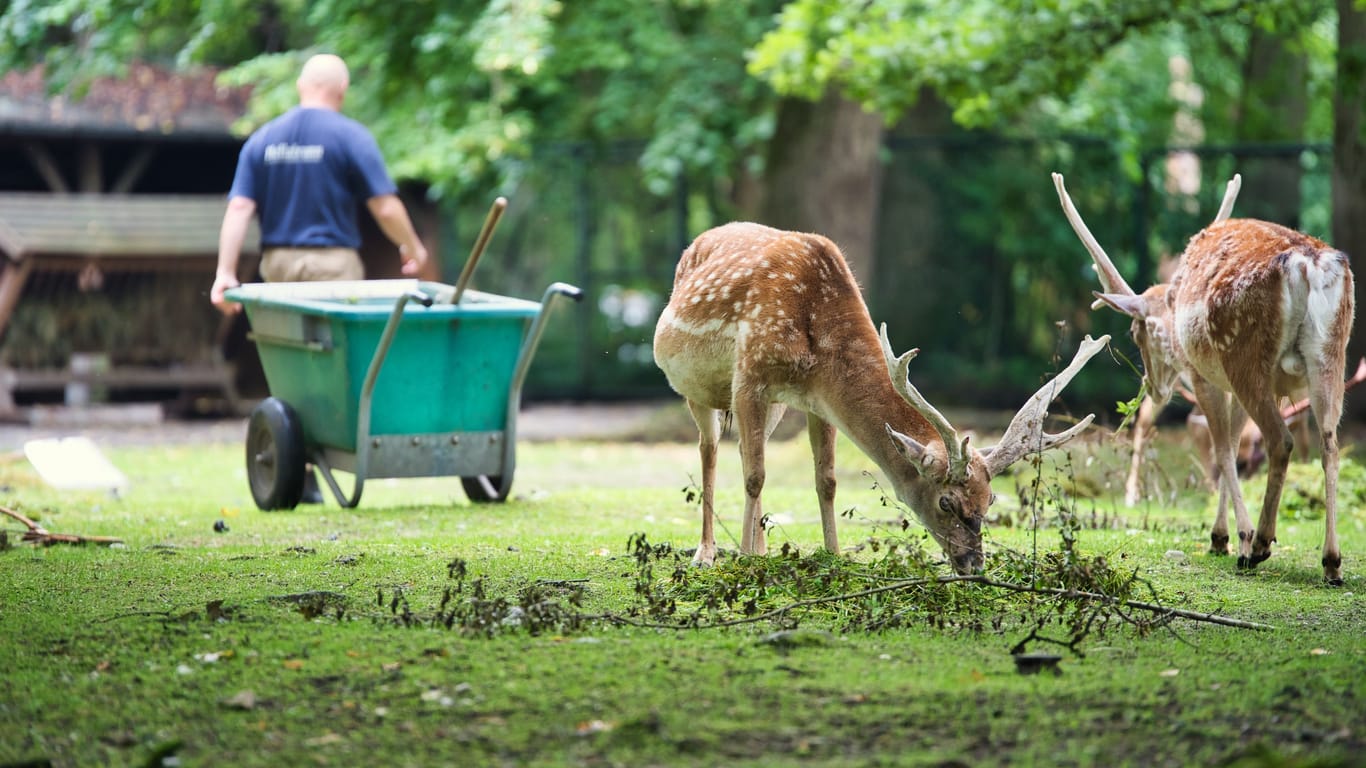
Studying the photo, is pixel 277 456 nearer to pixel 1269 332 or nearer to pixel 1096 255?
pixel 1096 255

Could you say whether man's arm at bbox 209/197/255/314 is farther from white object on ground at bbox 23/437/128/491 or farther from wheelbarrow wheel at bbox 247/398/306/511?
white object on ground at bbox 23/437/128/491

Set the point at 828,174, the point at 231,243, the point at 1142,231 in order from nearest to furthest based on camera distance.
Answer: the point at 231,243 < the point at 828,174 < the point at 1142,231

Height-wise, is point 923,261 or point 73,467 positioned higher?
point 923,261

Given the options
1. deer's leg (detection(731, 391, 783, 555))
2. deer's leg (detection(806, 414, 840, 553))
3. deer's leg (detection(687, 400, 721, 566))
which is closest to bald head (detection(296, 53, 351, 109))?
deer's leg (detection(687, 400, 721, 566))

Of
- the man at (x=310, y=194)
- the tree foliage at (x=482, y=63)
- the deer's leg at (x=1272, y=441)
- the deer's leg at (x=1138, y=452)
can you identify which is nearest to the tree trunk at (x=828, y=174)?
the tree foliage at (x=482, y=63)

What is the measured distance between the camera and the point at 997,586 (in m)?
6.05

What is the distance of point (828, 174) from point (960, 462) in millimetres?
9720

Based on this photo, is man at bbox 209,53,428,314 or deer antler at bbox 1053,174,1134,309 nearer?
deer antler at bbox 1053,174,1134,309

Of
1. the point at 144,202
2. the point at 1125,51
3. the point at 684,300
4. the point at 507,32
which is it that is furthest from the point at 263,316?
the point at 1125,51

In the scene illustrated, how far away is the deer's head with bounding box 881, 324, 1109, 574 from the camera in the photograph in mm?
6199

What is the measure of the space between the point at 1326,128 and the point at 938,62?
9936 millimetres

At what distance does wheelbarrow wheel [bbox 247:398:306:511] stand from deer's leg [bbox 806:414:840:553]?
3414mm

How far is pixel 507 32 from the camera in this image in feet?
44.1

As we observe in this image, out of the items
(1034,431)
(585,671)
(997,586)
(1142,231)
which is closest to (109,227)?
(1142,231)
